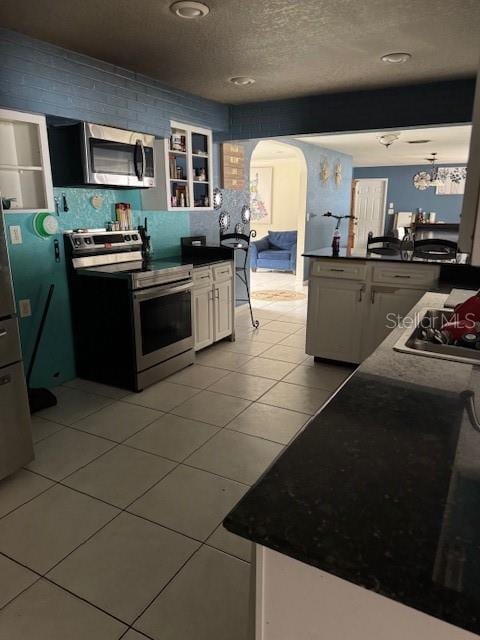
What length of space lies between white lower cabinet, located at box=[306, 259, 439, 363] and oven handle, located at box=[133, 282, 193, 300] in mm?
1130

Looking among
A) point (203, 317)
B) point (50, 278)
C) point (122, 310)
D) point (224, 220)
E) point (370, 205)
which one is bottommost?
point (203, 317)

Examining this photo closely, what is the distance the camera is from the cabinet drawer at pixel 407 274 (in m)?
3.38

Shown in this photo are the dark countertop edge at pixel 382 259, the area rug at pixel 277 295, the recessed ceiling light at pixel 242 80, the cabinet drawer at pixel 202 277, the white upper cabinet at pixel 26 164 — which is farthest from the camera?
the area rug at pixel 277 295

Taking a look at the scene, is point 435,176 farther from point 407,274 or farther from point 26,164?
point 26,164

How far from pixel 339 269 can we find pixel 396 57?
1.57 meters

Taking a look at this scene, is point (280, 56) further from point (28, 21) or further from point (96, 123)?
point (28, 21)

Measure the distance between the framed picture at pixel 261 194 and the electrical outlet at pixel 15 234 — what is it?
740cm

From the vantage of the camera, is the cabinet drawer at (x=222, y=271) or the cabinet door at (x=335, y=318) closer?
the cabinet door at (x=335, y=318)

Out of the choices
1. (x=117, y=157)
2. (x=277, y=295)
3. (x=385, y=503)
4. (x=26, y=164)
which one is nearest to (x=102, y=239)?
(x=117, y=157)

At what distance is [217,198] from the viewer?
16.8ft

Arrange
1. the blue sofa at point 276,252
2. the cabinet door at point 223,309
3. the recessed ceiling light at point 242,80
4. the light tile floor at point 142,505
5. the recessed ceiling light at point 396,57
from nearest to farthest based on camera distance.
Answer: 1. the light tile floor at point 142,505
2. the recessed ceiling light at point 396,57
3. the recessed ceiling light at point 242,80
4. the cabinet door at point 223,309
5. the blue sofa at point 276,252

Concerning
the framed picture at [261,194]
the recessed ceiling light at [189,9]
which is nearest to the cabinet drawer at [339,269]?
the recessed ceiling light at [189,9]

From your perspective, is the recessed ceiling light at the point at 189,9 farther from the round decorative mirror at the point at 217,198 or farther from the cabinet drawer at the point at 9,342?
the round decorative mirror at the point at 217,198

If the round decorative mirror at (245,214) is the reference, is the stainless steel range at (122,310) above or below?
below
